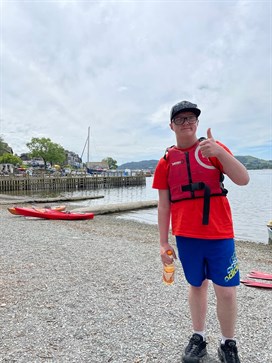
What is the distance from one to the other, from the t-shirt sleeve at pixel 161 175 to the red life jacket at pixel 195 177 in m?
0.09

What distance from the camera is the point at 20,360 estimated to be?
3014mm

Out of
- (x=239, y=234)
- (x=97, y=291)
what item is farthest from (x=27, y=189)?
(x=97, y=291)

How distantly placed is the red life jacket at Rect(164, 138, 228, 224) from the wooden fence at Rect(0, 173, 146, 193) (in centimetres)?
4959

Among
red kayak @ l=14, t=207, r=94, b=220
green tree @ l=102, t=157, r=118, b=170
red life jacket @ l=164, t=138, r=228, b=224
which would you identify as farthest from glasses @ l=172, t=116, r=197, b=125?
green tree @ l=102, t=157, r=118, b=170

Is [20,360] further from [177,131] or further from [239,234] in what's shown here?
[239,234]

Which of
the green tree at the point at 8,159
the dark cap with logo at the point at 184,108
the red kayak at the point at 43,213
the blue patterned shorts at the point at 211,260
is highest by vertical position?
the green tree at the point at 8,159

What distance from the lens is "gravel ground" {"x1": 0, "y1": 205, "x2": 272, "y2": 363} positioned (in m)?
3.22

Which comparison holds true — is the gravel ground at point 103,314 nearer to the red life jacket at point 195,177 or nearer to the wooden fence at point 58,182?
the red life jacket at point 195,177

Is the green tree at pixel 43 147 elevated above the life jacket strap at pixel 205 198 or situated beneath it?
elevated above

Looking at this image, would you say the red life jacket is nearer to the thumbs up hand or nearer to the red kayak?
the thumbs up hand

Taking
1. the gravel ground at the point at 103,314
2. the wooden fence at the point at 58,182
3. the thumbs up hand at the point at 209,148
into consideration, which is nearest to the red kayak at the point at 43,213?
the gravel ground at the point at 103,314

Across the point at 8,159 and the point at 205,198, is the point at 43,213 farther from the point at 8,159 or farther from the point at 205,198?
the point at 8,159

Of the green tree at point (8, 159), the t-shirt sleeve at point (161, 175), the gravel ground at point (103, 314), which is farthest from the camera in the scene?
the green tree at point (8, 159)

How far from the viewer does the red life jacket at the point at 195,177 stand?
8.85 feet
